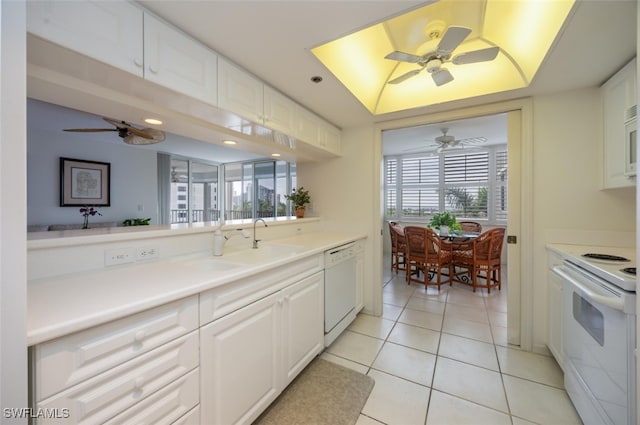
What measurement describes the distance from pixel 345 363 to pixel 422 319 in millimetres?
1212

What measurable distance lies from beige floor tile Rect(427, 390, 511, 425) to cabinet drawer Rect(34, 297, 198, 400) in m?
1.56

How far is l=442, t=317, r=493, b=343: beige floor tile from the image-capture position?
97.3 inches

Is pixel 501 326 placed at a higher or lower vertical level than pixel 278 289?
lower

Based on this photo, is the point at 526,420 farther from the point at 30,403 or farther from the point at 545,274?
the point at 30,403

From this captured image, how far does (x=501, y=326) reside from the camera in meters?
2.64

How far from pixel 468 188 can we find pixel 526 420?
4955 mm

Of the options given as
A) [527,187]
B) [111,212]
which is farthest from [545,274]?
[111,212]

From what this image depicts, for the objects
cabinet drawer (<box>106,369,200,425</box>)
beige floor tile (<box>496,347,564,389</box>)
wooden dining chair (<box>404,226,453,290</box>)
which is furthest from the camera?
wooden dining chair (<box>404,226,453,290</box>)

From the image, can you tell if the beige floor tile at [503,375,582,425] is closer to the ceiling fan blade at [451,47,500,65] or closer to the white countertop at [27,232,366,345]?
the white countertop at [27,232,366,345]

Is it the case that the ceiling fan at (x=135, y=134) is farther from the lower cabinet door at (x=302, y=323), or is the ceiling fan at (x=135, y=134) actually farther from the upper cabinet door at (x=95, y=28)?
the lower cabinet door at (x=302, y=323)

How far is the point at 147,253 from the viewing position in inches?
60.0

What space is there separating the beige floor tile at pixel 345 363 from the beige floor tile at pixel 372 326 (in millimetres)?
494

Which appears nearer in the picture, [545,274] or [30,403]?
[30,403]

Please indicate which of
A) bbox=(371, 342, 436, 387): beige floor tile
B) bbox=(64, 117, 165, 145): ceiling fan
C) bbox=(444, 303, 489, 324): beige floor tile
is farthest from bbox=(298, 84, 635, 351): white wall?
bbox=(64, 117, 165, 145): ceiling fan
